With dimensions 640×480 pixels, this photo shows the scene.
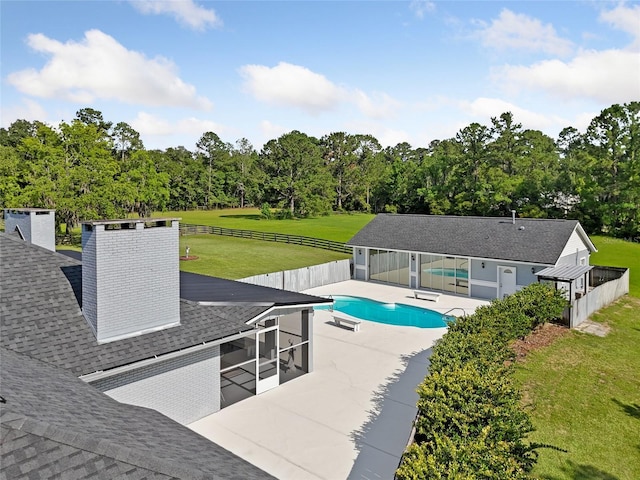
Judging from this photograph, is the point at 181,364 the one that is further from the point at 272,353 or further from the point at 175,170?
the point at 175,170

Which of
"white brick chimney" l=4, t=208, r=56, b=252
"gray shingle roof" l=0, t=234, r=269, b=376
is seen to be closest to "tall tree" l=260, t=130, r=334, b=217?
"white brick chimney" l=4, t=208, r=56, b=252

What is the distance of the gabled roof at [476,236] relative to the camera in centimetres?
2236

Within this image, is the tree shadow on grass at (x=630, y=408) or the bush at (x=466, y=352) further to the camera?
the tree shadow on grass at (x=630, y=408)

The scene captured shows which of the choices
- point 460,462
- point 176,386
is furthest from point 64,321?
point 460,462

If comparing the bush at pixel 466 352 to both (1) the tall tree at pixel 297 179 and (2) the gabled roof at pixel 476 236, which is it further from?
(1) the tall tree at pixel 297 179

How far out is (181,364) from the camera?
959 centimetres

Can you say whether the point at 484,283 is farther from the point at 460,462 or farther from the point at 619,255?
the point at 619,255

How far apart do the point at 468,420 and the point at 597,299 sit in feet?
52.9

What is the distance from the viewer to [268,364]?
12.4 m

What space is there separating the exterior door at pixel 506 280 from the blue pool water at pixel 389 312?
15.9 feet

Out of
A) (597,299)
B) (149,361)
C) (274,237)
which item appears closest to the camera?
(149,361)

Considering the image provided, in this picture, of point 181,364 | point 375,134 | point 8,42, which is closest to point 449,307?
point 181,364

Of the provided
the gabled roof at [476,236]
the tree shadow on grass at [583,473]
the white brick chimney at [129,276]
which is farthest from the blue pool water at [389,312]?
the white brick chimney at [129,276]

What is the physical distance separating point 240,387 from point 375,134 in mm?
96129
